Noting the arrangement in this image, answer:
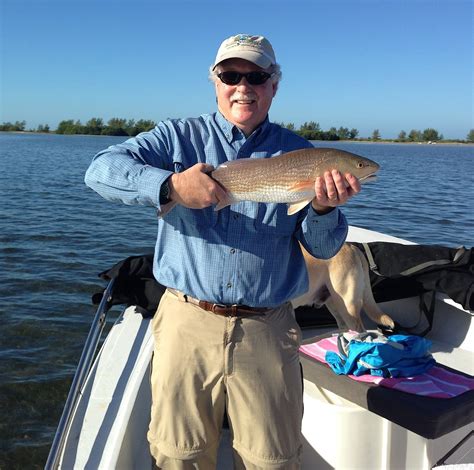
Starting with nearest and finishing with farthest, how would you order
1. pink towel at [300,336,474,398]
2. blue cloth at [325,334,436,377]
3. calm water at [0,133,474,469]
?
1. pink towel at [300,336,474,398]
2. blue cloth at [325,334,436,377]
3. calm water at [0,133,474,469]

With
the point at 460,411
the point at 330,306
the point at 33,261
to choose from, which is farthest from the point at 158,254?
the point at 33,261

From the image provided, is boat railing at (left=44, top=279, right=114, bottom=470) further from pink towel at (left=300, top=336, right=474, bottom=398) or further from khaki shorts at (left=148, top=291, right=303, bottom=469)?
pink towel at (left=300, top=336, right=474, bottom=398)

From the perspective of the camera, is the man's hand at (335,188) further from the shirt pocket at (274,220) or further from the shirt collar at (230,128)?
the shirt collar at (230,128)

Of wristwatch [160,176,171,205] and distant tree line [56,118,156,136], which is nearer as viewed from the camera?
wristwatch [160,176,171,205]

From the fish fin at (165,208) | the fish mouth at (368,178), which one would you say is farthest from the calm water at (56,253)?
the fish mouth at (368,178)

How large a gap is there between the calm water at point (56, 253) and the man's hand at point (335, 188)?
176 inches

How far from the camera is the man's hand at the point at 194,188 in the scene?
2689mm

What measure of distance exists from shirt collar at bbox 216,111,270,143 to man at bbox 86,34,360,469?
0.06 ft

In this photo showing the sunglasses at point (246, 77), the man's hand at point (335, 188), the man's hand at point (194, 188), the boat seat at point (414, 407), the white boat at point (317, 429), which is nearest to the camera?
the man's hand at point (194, 188)

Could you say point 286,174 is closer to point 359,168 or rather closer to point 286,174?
point 286,174

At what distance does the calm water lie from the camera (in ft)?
21.6

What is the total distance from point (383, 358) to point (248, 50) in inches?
90.2

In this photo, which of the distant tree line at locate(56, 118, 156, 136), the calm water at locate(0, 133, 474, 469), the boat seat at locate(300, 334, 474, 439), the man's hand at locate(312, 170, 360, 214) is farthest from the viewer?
the distant tree line at locate(56, 118, 156, 136)

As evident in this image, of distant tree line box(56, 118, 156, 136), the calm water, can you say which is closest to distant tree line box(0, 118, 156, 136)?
distant tree line box(56, 118, 156, 136)
